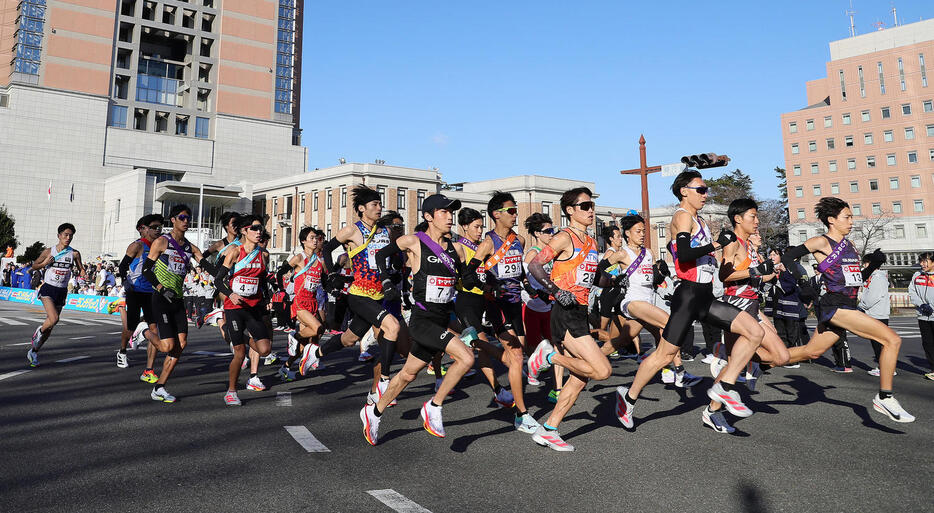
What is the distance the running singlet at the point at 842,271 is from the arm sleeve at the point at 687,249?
5.88 ft

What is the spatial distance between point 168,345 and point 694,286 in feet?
19.5

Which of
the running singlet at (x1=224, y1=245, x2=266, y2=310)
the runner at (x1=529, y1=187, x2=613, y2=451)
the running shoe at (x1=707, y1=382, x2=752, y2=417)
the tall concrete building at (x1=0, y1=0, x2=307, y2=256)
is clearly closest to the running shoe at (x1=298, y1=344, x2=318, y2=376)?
the running singlet at (x1=224, y1=245, x2=266, y2=310)

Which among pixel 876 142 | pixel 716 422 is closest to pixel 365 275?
pixel 716 422

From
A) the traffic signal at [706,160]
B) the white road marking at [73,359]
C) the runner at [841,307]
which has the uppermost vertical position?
the traffic signal at [706,160]

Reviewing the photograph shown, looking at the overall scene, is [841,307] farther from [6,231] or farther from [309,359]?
[6,231]

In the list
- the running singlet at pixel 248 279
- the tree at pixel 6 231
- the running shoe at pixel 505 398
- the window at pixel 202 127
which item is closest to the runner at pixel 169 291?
the running singlet at pixel 248 279

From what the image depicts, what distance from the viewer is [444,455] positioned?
4.79 meters

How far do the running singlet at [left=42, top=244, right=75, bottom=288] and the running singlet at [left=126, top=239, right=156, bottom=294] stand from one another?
2.20 metres

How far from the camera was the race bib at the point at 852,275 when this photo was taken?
20.7 ft

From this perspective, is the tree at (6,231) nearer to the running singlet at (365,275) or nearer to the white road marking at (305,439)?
the running singlet at (365,275)

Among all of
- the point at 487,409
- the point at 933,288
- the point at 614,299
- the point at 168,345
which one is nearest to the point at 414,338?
the point at 487,409

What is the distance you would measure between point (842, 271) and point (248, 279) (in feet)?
21.7

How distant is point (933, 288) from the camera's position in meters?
9.93

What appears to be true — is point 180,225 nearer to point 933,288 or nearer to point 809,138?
point 933,288
